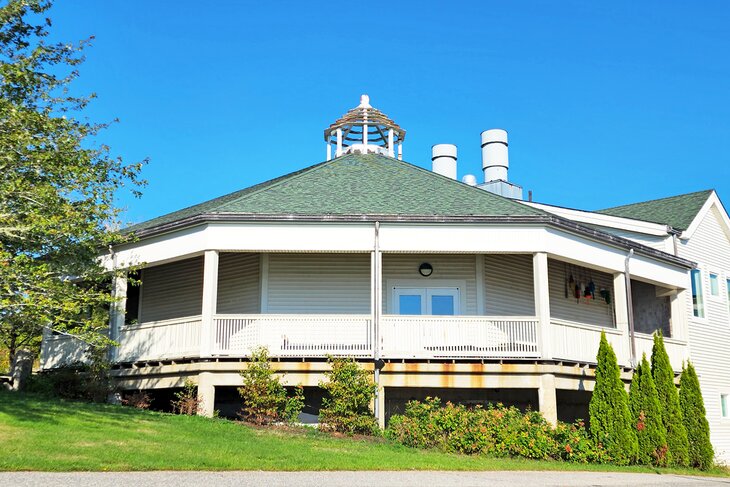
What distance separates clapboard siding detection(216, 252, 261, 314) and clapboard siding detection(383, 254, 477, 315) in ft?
11.5

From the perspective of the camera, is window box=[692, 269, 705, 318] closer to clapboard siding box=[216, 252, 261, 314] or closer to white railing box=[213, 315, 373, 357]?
white railing box=[213, 315, 373, 357]

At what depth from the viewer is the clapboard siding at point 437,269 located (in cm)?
2114

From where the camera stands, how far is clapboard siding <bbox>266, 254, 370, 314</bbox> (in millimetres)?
20875

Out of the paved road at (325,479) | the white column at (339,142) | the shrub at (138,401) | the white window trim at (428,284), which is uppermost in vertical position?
the white column at (339,142)

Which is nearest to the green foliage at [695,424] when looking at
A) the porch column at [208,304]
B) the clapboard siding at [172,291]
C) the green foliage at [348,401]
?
the green foliage at [348,401]

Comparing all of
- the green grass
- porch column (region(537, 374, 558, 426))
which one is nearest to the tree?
the green grass

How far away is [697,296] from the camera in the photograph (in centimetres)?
2473

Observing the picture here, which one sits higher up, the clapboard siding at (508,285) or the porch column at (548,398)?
the clapboard siding at (508,285)

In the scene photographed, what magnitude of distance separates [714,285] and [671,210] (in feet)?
9.46

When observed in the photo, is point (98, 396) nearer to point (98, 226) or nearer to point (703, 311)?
point (98, 226)

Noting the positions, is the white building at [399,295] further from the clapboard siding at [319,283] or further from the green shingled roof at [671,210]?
the green shingled roof at [671,210]

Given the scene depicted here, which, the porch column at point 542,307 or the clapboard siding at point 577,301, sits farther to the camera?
the clapboard siding at point 577,301

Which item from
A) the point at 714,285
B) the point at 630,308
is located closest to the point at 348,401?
the point at 630,308

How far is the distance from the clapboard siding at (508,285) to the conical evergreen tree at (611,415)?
491cm
